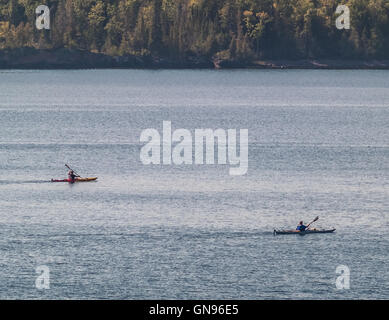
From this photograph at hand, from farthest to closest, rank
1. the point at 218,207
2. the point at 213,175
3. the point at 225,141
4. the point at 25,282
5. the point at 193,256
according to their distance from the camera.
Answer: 1. the point at 225,141
2. the point at 213,175
3. the point at 218,207
4. the point at 193,256
5. the point at 25,282

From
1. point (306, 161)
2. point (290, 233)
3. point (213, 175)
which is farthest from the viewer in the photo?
point (306, 161)

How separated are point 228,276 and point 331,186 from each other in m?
36.9

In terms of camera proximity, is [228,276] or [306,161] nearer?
[228,276]

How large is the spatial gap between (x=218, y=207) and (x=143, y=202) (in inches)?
272

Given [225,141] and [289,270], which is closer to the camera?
[289,270]

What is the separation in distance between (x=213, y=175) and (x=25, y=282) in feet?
148

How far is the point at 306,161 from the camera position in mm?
117625

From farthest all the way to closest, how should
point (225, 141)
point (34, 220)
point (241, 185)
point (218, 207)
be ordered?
point (225, 141), point (241, 185), point (218, 207), point (34, 220)

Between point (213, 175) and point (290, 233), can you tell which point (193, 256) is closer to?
point (290, 233)

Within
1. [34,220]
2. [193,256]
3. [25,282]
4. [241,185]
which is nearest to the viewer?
[25,282]

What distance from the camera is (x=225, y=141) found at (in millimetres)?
140625

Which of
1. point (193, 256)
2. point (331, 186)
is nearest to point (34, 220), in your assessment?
point (193, 256)

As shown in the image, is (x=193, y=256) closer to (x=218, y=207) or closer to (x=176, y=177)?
(x=218, y=207)

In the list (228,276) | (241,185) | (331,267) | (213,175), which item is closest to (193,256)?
(228,276)
